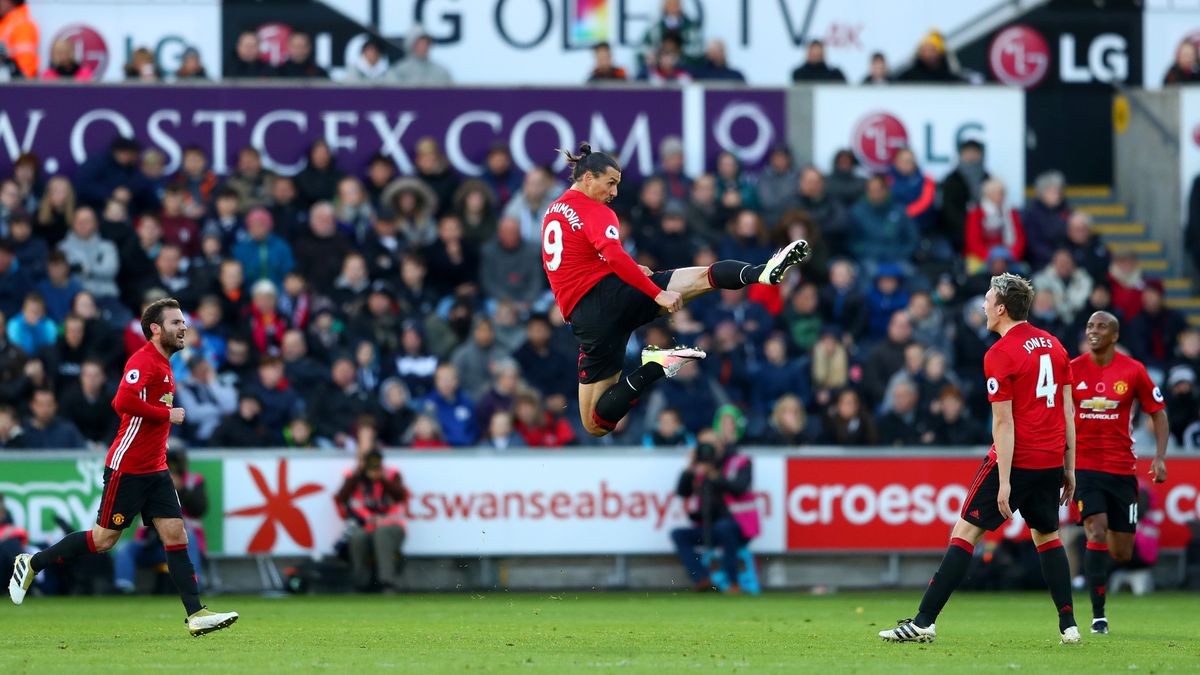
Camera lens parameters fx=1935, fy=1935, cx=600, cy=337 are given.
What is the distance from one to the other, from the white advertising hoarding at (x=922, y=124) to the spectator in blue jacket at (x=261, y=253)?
701 centimetres

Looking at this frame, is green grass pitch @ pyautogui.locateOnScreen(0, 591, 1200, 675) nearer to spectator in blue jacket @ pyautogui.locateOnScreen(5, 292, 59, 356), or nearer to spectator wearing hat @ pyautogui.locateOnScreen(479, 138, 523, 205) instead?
spectator in blue jacket @ pyautogui.locateOnScreen(5, 292, 59, 356)

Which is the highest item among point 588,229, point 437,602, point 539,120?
point 539,120

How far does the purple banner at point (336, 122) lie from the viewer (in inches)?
914

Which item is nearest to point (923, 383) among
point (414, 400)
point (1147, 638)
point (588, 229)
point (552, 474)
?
point (552, 474)

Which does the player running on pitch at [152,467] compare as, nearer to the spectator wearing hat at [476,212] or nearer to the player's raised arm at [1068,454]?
the player's raised arm at [1068,454]

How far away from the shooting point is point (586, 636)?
1374cm

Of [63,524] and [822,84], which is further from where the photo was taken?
[822,84]

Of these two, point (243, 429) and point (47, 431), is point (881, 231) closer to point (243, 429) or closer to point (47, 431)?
point (243, 429)

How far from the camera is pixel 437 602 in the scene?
18.2 metres

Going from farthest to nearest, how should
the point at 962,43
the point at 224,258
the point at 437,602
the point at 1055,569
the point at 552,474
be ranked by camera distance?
the point at 962,43 → the point at 224,258 → the point at 552,474 → the point at 437,602 → the point at 1055,569

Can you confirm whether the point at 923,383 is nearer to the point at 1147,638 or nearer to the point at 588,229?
the point at 1147,638

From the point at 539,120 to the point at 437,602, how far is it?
7676 mm

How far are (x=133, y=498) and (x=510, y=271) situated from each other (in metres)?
9.07

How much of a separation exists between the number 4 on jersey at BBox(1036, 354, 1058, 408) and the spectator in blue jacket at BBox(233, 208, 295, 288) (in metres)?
11.0
